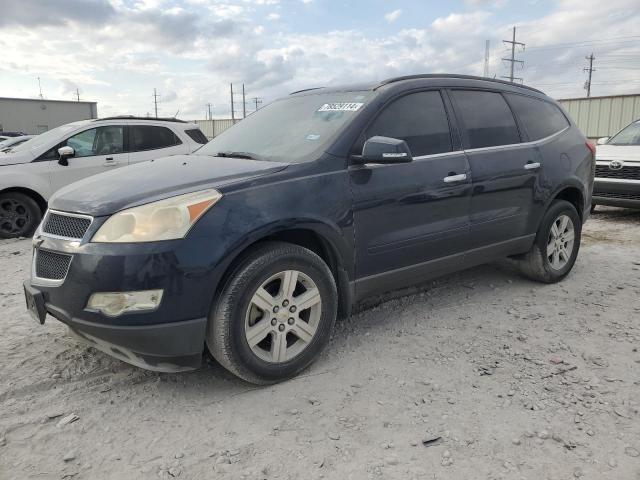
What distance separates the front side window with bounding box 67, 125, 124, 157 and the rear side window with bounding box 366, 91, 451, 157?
5.88 metres

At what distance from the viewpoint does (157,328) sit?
8.48 feet

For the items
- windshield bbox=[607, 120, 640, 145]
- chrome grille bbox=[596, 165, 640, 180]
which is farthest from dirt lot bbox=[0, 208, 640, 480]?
windshield bbox=[607, 120, 640, 145]

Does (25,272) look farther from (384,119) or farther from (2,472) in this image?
(384,119)

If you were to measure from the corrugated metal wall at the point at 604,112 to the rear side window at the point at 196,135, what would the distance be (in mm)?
19450

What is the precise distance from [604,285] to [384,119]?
9.06 ft

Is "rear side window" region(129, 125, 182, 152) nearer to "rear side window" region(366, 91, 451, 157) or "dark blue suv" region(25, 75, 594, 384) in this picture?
"dark blue suv" region(25, 75, 594, 384)

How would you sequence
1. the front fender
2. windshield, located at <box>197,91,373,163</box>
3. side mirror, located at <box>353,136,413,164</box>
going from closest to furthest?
side mirror, located at <box>353,136,413,164</box>, windshield, located at <box>197,91,373,163</box>, the front fender

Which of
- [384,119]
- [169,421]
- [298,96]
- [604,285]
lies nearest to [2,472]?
[169,421]

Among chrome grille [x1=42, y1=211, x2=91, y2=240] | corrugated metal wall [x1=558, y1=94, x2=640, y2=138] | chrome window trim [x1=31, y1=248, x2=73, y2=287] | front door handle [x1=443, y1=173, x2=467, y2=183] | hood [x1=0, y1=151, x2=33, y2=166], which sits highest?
corrugated metal wall [x1=558, y1=94, x2=640, y2=138]

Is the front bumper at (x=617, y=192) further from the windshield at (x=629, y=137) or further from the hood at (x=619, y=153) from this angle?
the windshield at (x=629, y=137)

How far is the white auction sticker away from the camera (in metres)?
3.47

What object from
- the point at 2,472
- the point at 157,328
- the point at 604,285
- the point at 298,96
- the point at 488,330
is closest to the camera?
the point at 2,472

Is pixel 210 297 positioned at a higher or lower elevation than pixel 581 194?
lower

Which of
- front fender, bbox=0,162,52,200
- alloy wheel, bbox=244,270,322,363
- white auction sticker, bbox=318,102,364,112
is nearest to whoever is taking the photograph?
alloy wheel, bbox=244,270,322,363
